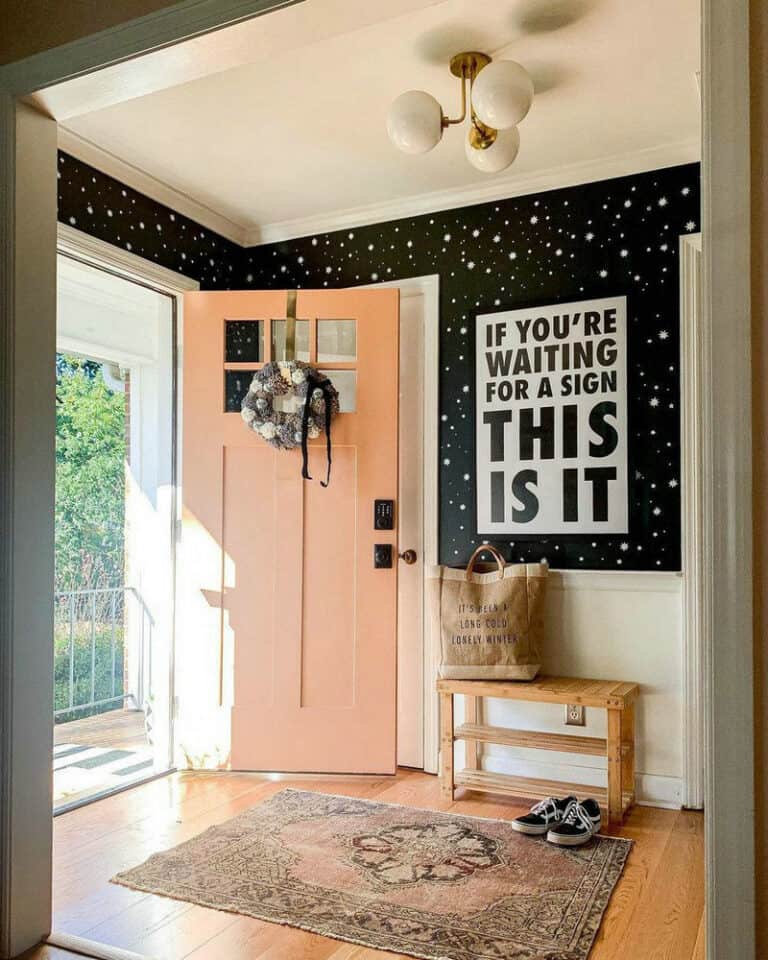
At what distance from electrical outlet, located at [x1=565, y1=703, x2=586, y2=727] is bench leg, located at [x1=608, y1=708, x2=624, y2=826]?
325 mm

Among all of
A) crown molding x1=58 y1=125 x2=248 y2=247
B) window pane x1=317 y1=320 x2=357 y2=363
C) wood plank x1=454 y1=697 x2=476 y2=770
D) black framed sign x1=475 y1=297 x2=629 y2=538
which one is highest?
crown molding x1=58 y1=125 x2=248 y2=247

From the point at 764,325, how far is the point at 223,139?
2.46 metres

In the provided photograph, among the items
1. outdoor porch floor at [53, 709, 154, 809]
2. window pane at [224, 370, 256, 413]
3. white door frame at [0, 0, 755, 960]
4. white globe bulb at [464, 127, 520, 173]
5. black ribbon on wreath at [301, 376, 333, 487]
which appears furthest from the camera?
window pane at [224, 370, 256, 413]

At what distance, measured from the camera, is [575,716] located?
3383 mm

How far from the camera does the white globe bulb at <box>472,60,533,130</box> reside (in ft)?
7.81

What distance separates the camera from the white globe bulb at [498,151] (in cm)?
275

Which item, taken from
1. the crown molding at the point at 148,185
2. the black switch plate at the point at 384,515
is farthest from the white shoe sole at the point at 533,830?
Answer: the crown molding at the point at 148,185

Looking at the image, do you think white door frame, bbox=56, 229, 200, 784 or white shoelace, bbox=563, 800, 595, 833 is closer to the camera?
white shoelace, bbox=563, 800, 595, 833

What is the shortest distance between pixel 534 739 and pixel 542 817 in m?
0.32

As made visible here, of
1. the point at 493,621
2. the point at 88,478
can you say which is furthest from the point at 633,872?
the point at 88,478

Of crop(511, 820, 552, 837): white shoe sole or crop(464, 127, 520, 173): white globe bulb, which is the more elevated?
crop(464, 127, 520, 173): white globe bulb

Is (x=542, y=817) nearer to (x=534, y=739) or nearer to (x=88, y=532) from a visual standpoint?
(x=534, y=739)

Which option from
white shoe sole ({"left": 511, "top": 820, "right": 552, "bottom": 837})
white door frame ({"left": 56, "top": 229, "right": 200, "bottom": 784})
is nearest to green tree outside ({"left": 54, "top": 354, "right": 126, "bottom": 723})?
white door frame ({"left": 56, "top": 229, "right": 200, "bottom": 784})

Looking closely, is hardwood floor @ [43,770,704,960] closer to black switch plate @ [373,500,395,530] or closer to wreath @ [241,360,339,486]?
black switch plate @ [373,500,395,530]
